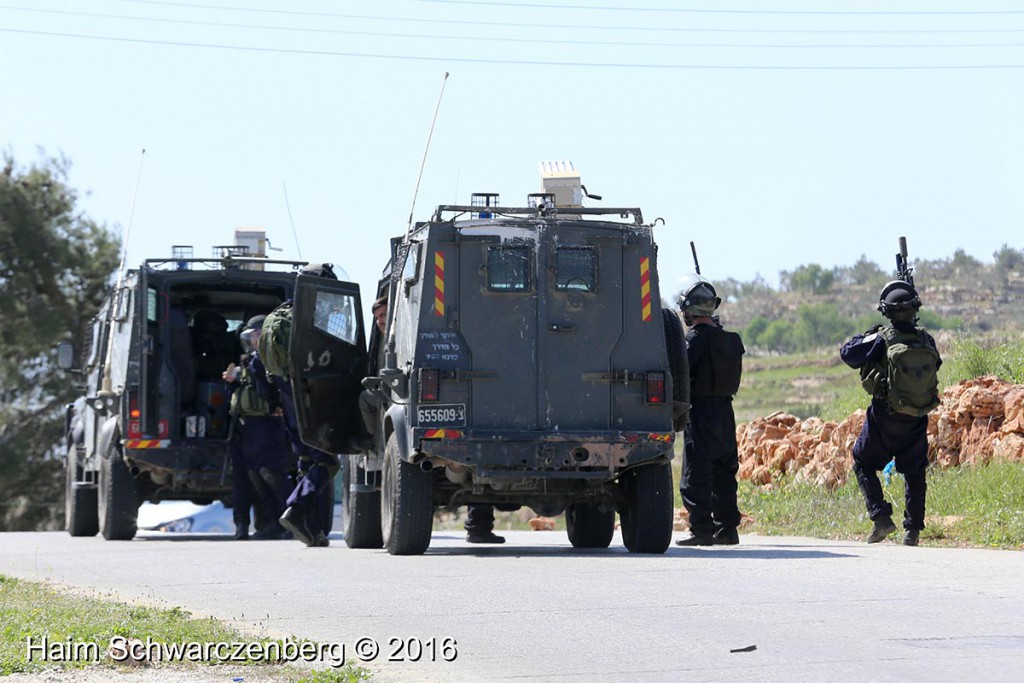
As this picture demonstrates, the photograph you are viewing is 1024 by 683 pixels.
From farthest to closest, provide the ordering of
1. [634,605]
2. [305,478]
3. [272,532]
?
[272,532] < [305,478] < [634,605]

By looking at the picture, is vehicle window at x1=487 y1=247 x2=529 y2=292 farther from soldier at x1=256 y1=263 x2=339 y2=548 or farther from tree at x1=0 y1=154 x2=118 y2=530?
tree at x1=0 y1=154 x2=118 y2=530

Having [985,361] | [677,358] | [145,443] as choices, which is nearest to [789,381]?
[985,361]

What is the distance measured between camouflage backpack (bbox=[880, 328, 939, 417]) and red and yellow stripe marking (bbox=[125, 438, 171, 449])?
7.54m

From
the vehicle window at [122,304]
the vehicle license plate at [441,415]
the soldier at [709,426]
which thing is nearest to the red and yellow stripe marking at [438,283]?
the vehicle license plate at [441,415]

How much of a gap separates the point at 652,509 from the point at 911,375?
2.07 m

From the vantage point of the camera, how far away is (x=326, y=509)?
1576 cm

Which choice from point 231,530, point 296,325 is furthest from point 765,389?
point 296,325

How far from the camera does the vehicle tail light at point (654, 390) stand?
12250mm

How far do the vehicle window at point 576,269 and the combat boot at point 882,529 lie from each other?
2.77 metres

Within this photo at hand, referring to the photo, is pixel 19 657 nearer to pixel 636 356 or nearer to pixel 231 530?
pixel 636 356

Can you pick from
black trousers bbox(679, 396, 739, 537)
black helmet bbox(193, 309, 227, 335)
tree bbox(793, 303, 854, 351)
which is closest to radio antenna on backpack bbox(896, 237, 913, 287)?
black trousers bbox(679, 396, 739, 537)

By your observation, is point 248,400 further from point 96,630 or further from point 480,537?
point 96,630

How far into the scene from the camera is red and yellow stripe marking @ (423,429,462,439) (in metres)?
11.9

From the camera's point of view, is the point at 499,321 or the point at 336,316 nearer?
the point at 499,321
